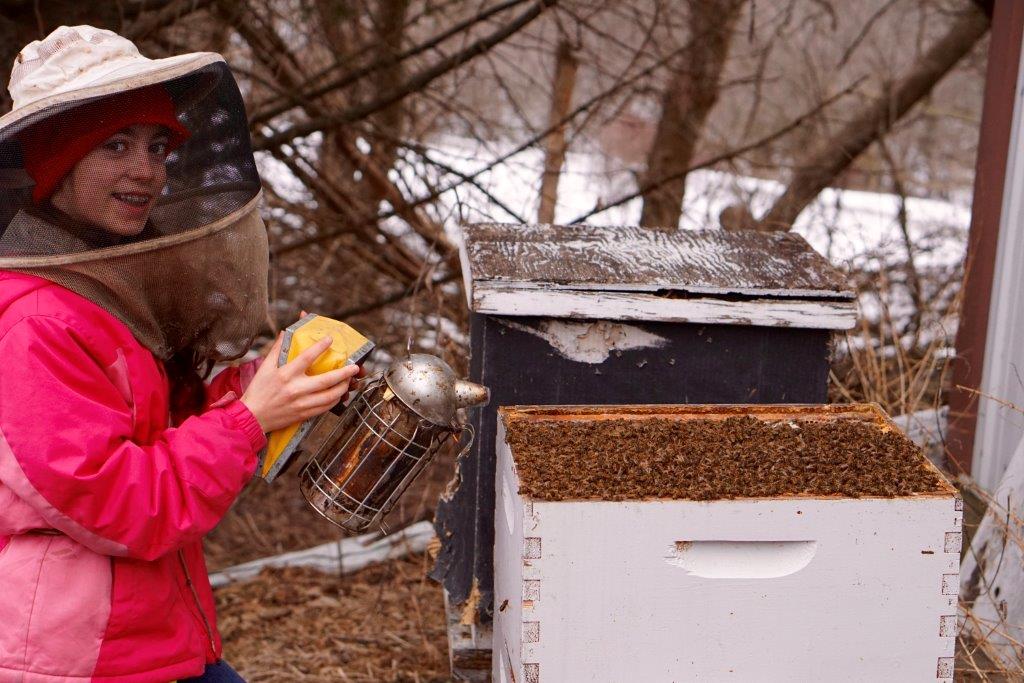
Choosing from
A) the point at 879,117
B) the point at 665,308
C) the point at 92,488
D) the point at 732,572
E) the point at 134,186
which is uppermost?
the point at 879,117

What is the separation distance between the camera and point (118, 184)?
1896 mm

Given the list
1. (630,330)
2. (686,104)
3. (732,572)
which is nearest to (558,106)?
(686,104)

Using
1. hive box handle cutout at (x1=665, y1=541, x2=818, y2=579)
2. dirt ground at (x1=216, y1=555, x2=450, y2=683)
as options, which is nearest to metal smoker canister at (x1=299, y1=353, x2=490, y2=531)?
hive box handle cutout at (x1=665, y1=541, x2=818, y2=579)

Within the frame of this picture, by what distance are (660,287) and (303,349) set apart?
2.42 feet

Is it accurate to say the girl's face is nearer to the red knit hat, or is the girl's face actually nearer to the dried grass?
the red knit hat

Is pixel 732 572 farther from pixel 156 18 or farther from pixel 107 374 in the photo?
pixel 156 18

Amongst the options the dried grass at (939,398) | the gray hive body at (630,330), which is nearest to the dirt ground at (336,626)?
the gray hive body at (630,330)

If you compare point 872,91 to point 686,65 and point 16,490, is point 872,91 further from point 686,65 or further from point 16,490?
point 16,490

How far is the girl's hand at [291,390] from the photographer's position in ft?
6.23

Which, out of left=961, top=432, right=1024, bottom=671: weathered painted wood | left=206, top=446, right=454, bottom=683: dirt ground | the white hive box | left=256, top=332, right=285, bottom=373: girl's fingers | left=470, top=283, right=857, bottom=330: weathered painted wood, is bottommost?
left=206, top=446, right=454, bottom=683: dirt ground

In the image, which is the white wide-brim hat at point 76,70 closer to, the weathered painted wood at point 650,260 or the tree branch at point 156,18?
the weathered painted wood at point 650,260

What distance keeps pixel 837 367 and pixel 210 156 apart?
8.16 feet

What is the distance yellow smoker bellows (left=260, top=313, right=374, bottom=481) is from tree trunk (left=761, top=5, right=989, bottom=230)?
3.52 metres

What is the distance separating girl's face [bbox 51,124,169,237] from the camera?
187 cm
